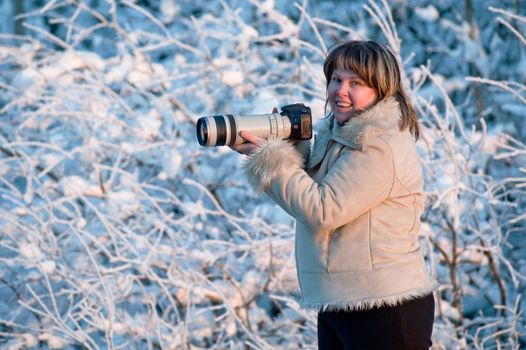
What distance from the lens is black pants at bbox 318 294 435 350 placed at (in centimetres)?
205

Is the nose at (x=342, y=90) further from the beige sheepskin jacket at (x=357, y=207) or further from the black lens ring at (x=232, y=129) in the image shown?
the black lens ring at (x=232, y=129)

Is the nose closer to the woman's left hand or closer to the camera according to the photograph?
the camera

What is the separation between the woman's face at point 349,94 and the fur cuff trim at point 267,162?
0.17 metres

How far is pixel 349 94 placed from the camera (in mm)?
2141

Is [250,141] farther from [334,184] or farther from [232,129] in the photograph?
[334,184]

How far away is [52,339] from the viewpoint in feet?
13.7

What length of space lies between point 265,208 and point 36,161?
4.45 feet

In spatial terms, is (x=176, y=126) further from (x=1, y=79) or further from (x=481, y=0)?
(x=481, y=0)

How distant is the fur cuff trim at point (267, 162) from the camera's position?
207cm

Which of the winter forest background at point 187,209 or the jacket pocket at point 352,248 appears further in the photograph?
the winter forest background at point 187,209

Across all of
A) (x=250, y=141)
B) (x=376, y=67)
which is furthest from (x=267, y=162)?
(x=376, y=67)

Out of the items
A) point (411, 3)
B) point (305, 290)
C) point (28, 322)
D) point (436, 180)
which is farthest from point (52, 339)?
point (411, 3)

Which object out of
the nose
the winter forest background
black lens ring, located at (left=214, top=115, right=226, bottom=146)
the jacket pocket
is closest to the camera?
black lens ring, located at (left=214, top=115, right=226, bottom=146)

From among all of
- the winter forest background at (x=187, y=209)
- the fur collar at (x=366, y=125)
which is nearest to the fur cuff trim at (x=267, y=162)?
the fur collar at (x=366, y=125)
